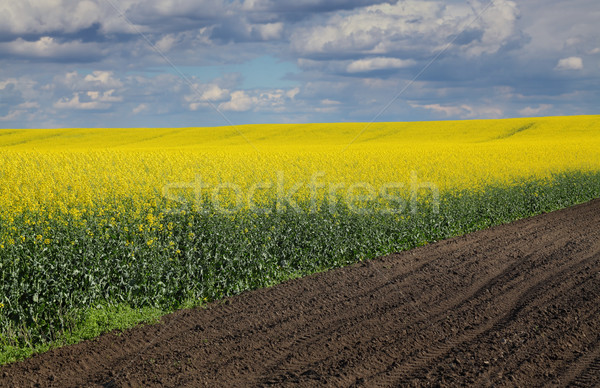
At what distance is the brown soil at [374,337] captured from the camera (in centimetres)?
638

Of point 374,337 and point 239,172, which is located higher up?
point 239,172

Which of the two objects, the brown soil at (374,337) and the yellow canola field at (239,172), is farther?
the yellow canola field at (239,172)

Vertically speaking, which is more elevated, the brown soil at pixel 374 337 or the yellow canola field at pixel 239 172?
the yellow canola field at pixel 239 172

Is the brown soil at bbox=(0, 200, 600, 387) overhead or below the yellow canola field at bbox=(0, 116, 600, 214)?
below

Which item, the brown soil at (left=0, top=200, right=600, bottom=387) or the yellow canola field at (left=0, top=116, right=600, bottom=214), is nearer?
the brown soil at (left=0, top=200, right=600, bottom=387)

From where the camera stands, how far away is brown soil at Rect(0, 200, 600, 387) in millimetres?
6379

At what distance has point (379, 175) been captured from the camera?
58.3 feet

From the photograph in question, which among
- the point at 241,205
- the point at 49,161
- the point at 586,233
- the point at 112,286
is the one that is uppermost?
the point at 49,161

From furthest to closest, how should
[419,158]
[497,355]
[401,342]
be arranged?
[419,158]
[401,342]
[497,355]

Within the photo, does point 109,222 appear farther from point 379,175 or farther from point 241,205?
point 379,175

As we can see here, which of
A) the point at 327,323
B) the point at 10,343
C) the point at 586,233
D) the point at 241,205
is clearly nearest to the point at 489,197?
the point at 586,233

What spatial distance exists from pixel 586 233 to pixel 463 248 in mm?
4287

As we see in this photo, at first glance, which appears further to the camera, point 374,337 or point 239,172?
point 239,172

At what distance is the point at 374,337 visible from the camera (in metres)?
7.49
